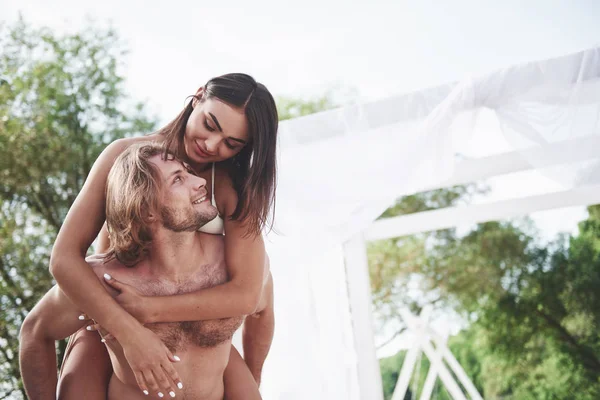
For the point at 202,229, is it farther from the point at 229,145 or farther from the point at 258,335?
the point at 258,335

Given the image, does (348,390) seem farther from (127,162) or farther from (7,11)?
(7,11)

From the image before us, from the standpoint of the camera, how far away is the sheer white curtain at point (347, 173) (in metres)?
2.75

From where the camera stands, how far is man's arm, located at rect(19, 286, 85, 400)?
5.19 ft

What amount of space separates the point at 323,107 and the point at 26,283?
367 centimetres

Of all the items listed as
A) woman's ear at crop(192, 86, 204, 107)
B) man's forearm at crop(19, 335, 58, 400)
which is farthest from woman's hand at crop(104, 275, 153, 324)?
woman's ear at crop(192, 86, 204, 107)

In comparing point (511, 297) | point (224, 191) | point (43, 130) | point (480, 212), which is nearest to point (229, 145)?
point (224, 191)

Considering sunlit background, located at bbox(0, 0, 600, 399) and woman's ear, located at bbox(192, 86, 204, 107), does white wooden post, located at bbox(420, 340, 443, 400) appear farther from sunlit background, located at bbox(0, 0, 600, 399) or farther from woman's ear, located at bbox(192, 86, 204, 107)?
woman's ear, located at bbox(192, 86, 204, 107)

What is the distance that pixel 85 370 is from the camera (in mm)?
1705

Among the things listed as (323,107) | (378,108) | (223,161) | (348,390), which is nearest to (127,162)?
(223,161)

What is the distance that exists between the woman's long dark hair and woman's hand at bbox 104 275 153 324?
0.31 m

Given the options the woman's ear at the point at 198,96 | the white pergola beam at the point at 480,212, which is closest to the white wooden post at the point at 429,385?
the white pergola beam at the point at 480,212

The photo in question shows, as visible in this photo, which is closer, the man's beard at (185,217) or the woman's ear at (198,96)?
the man's beard at (185,217)

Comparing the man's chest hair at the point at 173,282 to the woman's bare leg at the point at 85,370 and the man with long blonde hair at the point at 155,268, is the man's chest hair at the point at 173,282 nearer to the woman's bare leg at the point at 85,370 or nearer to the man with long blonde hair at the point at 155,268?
the man with long blonde hair at the point at 155,268

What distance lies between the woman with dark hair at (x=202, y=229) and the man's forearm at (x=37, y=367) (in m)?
0.07
